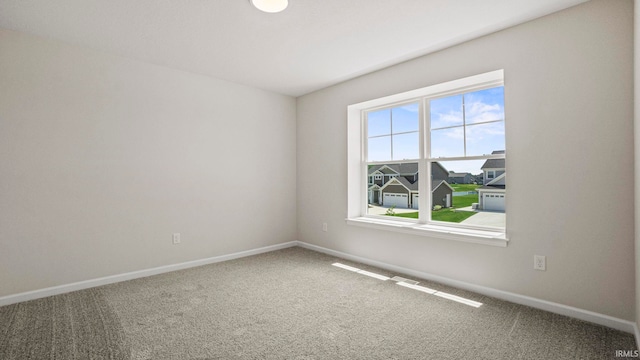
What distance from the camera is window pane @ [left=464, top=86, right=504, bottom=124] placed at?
303cm

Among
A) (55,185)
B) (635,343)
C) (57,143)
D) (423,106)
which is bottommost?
(635,343)

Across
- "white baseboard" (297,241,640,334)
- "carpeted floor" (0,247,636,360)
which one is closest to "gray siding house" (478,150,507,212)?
"white baseboard" (297,241,640,334)

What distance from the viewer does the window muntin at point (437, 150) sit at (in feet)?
10.2

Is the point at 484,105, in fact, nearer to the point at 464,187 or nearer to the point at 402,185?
the point at 464,187

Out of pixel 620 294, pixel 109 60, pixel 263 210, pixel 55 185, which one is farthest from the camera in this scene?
pixel 263 210

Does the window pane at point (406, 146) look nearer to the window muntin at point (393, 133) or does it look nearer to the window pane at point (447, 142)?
the window muntin at point (393, 133)

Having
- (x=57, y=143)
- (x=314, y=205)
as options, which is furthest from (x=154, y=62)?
(x=314, y=205)

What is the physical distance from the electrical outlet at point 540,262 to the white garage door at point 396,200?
1.51 meters

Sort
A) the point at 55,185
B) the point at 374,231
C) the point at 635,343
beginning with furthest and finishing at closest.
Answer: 1. the point at 374,231
2. the point at 55,185
3. the point at 635,343

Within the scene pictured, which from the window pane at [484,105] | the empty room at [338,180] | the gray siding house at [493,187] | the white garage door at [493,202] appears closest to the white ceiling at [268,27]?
the empty room at [338,180]

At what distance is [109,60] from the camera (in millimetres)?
3240

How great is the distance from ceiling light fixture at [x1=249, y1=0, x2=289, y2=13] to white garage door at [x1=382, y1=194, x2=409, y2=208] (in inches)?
102

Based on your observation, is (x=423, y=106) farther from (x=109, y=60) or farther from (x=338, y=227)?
(x=109, y=60)

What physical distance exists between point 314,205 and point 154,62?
2.83 metres
